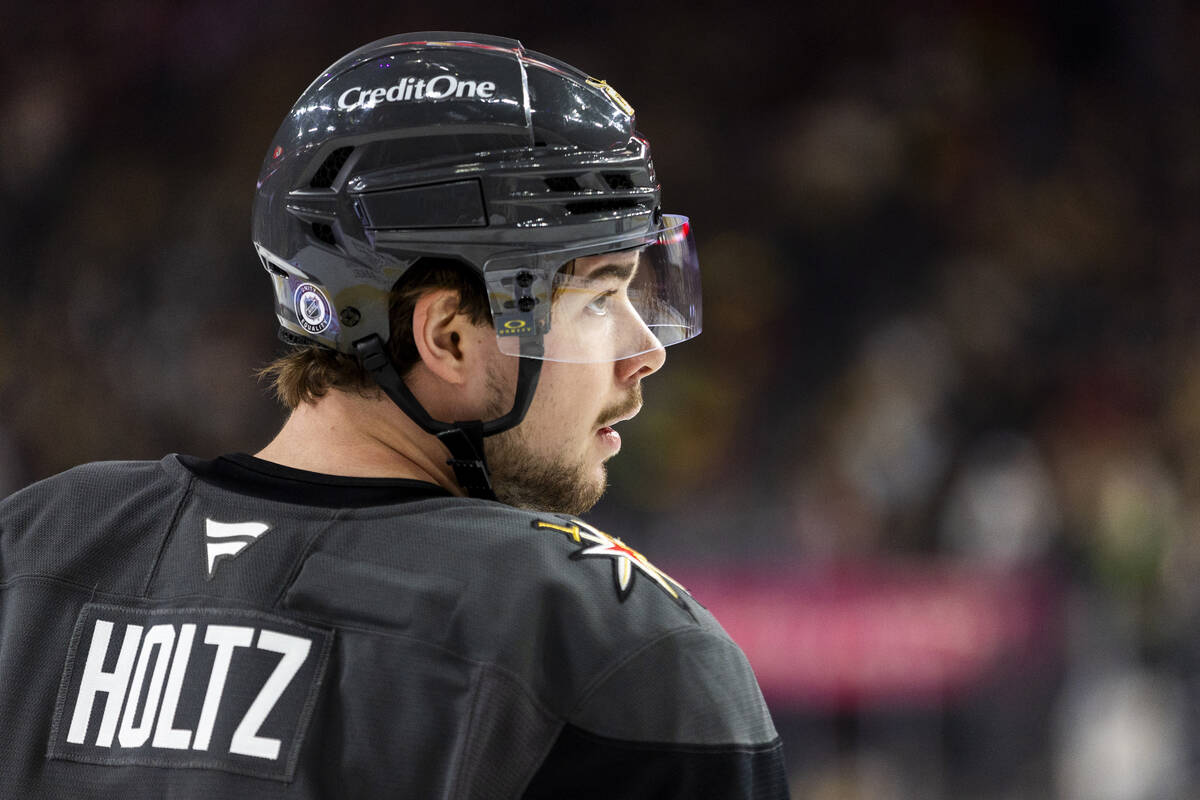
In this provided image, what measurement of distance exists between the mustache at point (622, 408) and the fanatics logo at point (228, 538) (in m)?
0.49

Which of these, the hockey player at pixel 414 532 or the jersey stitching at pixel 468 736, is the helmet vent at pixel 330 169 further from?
the jersey stitching at pixel 468 736

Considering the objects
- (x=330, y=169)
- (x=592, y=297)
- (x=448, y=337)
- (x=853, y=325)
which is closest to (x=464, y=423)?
(x=448, y=337)

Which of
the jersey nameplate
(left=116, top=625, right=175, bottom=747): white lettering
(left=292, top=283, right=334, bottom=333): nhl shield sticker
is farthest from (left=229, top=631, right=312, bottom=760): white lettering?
(left=292, top=283, right=334, bottom=333): nhl shield sticker

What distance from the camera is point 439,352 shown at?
1385 millimetres

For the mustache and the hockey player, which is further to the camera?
the mustache

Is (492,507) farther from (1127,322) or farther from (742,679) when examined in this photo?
(1127,322)

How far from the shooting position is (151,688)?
1.12m

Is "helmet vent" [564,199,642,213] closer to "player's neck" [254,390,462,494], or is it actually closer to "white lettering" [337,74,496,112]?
"white lettering" [337,74,496,112]

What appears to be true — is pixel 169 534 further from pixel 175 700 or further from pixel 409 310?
pixel 409 310

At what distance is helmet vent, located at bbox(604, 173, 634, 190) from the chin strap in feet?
0.75

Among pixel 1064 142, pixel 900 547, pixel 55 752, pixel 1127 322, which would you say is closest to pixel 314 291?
pixel 55 752

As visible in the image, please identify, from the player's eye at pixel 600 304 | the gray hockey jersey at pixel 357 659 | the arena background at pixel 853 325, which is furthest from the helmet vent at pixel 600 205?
the arena background at pixel 853 325

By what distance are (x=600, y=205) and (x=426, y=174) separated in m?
0.22

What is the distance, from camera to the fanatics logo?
1143 millimetres
